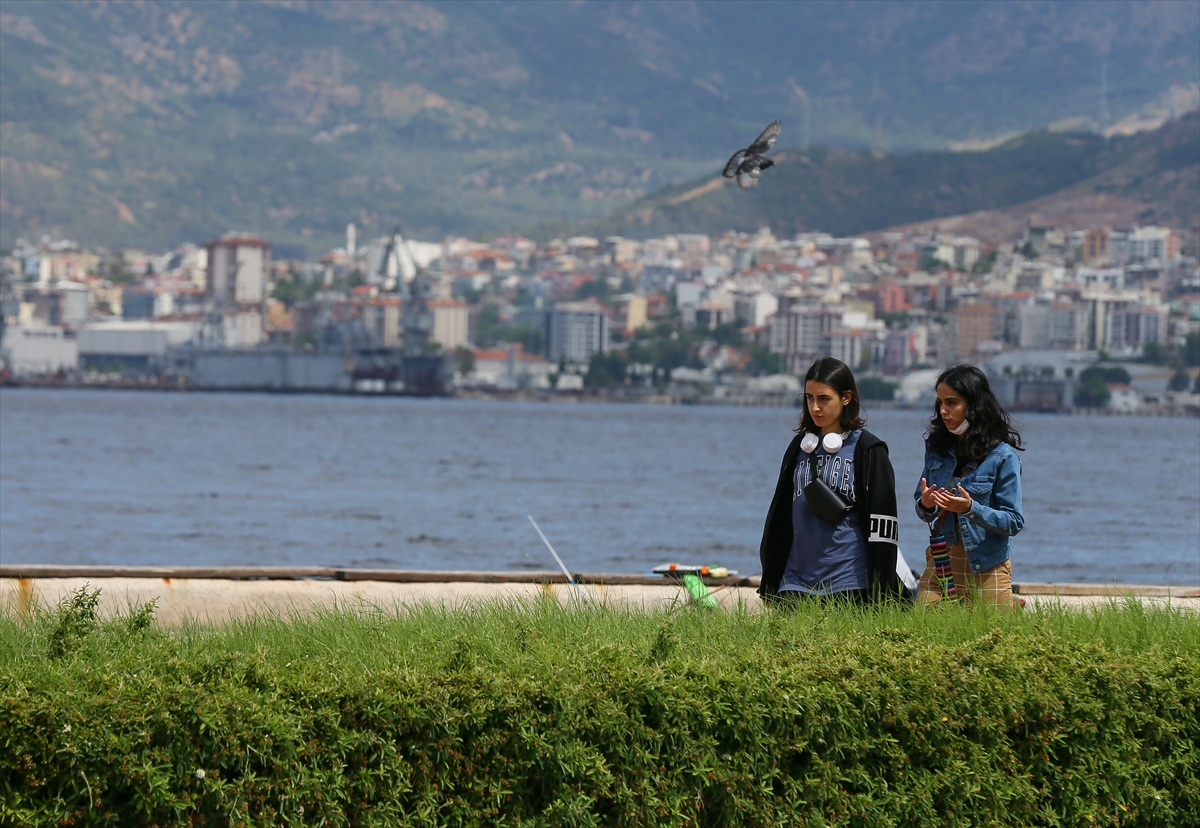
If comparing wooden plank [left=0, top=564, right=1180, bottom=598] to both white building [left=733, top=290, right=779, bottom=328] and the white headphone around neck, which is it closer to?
the white headphone around neck

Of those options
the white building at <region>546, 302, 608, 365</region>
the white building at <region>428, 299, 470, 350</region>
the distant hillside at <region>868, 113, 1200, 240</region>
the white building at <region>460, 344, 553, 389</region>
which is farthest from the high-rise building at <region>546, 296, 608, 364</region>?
the distant hillside at <region>868, 113, 1200, 240</region>

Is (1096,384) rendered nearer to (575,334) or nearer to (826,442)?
(575,334)

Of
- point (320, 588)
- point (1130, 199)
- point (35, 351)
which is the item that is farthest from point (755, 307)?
point (320, 588)

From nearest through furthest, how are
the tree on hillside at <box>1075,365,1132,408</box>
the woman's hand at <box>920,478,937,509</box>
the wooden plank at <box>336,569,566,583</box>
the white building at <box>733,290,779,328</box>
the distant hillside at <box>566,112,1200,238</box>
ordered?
the woman's hand at <box>920,478,937,509</box>
the wooden plank at <box>336,569,566,583</box>
the tree on hillside at <box>1075,365,1132,408</box>
the white building at <box>733,290,779,328</box>
the distant hillside at <box>566,112,1200,238</box>

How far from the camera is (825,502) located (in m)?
4.71

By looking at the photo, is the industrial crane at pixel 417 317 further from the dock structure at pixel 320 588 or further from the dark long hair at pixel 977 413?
the dark long hair at pixel 977 413

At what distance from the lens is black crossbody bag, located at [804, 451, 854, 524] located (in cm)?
470

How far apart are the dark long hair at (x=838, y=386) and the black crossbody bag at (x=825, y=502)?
216 millimetres

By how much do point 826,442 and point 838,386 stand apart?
0.18 m

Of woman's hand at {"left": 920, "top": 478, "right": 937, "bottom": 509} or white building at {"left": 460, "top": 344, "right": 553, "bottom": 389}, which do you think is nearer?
woman's hand at {"left": 920, "top": 478, "right": 937, "bottom": 509}

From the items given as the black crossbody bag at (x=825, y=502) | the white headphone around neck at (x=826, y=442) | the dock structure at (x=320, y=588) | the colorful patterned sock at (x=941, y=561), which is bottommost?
the dock structure at (x=320, y=588)

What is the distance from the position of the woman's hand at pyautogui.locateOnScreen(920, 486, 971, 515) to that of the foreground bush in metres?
0.58

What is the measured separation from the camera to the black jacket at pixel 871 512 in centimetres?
468

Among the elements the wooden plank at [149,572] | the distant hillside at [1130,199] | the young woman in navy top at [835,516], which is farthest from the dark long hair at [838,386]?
the distant hillside at [1130,199]
